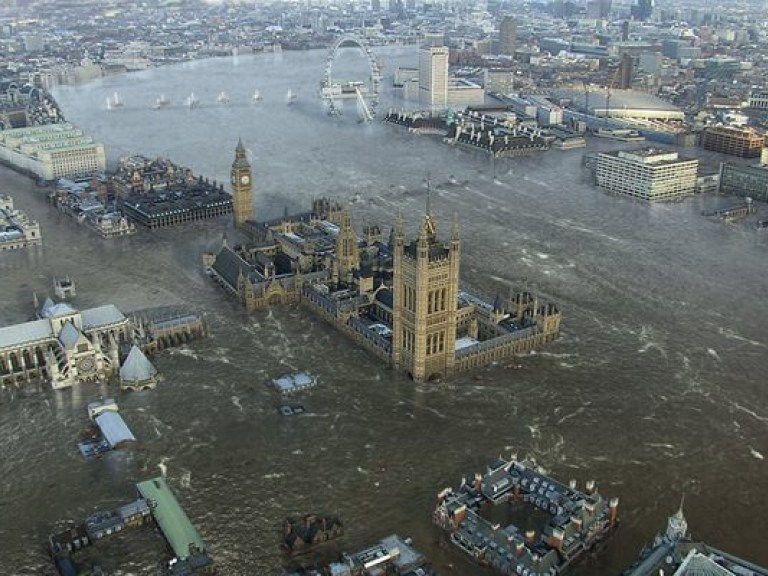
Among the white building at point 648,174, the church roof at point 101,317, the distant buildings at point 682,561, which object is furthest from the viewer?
the white building at point 648,174

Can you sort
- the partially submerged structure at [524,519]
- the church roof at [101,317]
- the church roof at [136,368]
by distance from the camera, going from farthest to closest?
the church roof at [101,317]
the church roof at [136,368]
the partially submerged structure at [524,519]

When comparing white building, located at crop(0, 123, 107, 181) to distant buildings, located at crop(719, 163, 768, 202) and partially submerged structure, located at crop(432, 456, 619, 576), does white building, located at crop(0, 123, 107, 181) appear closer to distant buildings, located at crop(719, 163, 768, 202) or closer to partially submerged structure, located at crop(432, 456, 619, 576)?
distant buildings, located at crop(719, 163, 768, 202)

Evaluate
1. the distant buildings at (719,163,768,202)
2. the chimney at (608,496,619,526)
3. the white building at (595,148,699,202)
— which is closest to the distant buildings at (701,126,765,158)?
the distant buildings at (719,163,768,202)

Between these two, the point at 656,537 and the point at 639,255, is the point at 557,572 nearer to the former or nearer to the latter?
the point at 656,537

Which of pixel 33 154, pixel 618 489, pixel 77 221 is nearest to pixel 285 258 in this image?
pixel 77 221

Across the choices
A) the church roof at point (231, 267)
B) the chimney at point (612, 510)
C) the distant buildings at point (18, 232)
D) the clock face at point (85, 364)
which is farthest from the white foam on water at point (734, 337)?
the distant buildings at point (18, 232)

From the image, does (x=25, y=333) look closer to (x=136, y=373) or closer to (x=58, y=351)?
(x=58, y=351)

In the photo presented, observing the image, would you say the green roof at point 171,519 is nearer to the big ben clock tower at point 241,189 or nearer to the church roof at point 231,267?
the church roof at point 231,267
